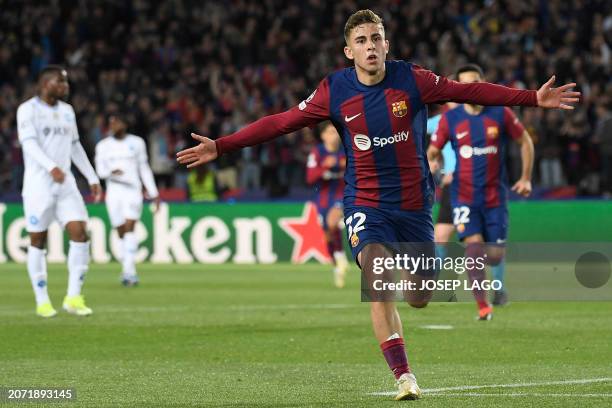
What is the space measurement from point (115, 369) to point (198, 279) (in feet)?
37.1

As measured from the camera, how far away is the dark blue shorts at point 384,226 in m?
8.34

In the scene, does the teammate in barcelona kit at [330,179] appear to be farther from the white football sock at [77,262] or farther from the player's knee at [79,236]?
the player's knee at [79,236]

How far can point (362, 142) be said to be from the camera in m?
8.38

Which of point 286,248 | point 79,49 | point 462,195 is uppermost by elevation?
point 79,49

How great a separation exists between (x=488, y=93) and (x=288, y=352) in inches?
143

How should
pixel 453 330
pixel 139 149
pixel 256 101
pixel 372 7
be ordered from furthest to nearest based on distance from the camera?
pixel 372 7, pixel 256 101, pixel 139 149, pixel 453 330

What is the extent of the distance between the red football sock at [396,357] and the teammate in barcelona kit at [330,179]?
1170 cm

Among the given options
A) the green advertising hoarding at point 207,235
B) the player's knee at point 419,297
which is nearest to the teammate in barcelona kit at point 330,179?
the green advertising hoarding at point 207,235

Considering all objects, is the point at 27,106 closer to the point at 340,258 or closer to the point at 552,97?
the point at 340,258

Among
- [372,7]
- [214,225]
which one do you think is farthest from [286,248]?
[372,7]

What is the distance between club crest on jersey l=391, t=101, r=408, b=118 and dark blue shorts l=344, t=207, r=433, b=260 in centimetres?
57

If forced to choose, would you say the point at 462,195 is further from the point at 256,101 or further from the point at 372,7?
the point at 372,7

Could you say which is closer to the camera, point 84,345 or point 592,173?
point 84,345

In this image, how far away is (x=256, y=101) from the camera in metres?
28.4
